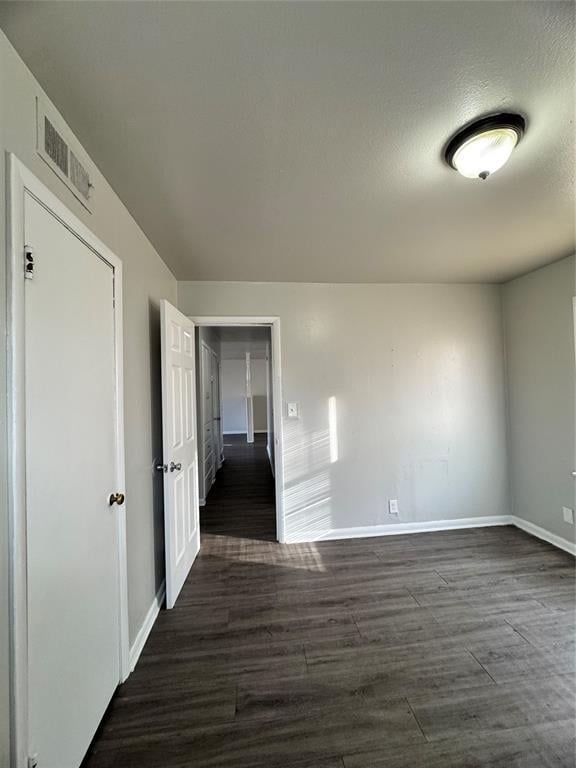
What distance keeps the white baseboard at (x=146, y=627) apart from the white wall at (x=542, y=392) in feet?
10.7

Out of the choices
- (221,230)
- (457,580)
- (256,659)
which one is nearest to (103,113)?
(221,230)

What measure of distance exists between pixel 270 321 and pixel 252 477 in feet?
10.8

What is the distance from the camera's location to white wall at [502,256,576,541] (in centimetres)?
257

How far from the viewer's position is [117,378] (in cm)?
151

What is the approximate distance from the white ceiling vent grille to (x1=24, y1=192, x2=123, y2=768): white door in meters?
0.20

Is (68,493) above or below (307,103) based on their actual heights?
below

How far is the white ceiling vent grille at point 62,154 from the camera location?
996 mm

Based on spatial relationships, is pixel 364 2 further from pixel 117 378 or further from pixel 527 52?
pixel 117 378

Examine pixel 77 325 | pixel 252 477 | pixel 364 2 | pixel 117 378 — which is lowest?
pixel 252 477

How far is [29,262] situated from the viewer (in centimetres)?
92

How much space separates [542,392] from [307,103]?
3010 millimetres

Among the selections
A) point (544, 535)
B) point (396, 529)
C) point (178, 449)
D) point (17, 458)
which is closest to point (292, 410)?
point (178, 449)

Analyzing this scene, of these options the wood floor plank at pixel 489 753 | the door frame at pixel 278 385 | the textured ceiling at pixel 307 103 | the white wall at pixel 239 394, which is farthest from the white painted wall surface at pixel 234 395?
the wood floor plank at pixel 489 753

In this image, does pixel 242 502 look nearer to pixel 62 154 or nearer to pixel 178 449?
pixel 178 449
